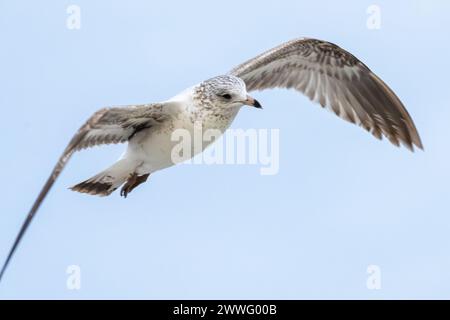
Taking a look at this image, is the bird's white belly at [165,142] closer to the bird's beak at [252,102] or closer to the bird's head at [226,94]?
the bird's head at [226,94]

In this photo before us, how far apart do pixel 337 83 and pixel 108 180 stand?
353 centimetres

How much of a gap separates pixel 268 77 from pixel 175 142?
108 inches

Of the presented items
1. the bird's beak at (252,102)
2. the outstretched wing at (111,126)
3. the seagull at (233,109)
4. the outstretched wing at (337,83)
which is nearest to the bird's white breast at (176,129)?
the seagull at (233,109)

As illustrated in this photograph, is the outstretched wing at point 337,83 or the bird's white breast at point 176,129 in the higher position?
the outstretched wing at point 337,83

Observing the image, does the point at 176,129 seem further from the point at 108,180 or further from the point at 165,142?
the point at 108,180

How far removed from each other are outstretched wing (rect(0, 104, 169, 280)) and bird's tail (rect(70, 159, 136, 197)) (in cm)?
28

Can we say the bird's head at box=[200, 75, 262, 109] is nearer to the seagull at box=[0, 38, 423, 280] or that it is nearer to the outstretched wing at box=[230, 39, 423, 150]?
the seagull at box=[0, 38, 423, 280]

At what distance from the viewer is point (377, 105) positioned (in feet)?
38.2

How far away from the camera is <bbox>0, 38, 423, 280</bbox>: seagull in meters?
9.19

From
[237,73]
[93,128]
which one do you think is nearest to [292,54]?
[237,73]

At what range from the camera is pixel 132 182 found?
9703 mm

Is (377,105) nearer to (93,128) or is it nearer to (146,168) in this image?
(146,168)

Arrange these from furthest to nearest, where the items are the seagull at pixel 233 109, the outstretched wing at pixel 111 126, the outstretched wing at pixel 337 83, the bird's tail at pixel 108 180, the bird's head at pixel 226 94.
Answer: the outstretched wing at pixel 337 83, the bird's tail at pixel 108 180, the bird's head at pixel 226 94, the seagull at pixel 233 109, the outstretched wing at pixel 111 126

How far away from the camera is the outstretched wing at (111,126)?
8156 mm
